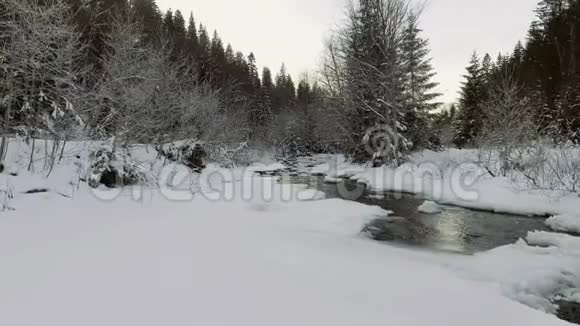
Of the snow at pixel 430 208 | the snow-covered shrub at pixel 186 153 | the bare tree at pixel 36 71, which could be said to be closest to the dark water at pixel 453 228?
the snow at pixel 430 208

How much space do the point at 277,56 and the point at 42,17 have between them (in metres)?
75.4

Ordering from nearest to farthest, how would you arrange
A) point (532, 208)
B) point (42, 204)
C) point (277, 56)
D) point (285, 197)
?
point (42, 204) → point (532, 208) → point (285, 197) → point (277, 56)

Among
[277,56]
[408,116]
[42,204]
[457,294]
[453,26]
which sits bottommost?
[457,294]

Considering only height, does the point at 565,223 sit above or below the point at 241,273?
above

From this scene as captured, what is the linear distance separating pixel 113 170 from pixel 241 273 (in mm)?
6964

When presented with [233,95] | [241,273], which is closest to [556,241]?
[241,273]

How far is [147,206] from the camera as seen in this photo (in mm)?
7328

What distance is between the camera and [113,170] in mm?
9078

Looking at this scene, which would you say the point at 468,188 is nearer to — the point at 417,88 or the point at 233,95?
the point at 417,88

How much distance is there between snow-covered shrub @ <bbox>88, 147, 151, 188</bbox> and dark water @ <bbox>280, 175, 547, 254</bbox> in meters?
6.72

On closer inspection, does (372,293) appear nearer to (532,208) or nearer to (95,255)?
(95,255)

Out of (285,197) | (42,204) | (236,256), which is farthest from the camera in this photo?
(285,197)

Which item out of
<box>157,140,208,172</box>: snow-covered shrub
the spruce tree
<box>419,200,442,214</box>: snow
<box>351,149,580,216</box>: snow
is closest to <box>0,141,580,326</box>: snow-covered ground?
<box>419,200,442,214</box>: snow

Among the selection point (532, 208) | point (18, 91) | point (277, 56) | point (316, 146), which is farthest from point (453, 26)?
point (277, 56)
